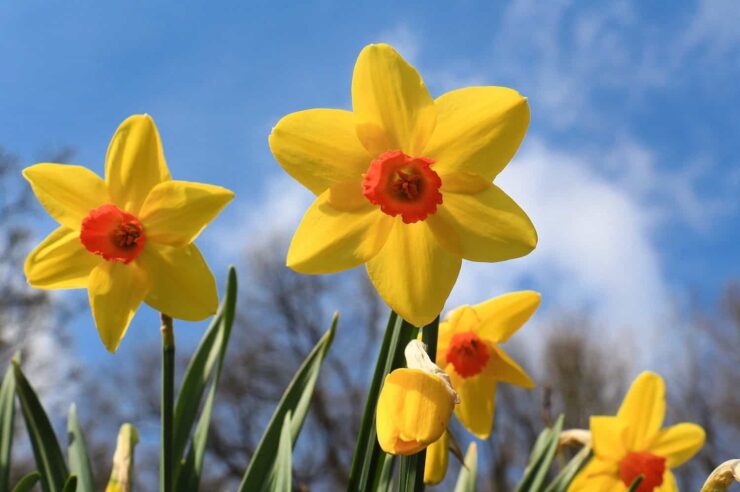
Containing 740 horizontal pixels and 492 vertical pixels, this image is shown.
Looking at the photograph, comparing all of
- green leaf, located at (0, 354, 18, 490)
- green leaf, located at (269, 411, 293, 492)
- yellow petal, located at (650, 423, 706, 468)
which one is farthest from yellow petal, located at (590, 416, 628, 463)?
green leaf, located at (0, 354, 18, 490)

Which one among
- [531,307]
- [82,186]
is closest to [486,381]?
[531,307]

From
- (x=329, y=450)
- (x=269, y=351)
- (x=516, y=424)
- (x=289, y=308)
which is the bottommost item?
(x=329, y=450)

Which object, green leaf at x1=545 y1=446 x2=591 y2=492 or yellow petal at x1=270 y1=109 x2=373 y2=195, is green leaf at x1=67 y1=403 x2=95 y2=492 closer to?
yellow petal at x1=270 y1=109 x2=373 y2=195

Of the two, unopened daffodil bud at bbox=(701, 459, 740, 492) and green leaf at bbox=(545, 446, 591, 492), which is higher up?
unopened daffodil bud at bbox=(701, 459, 740, 492)

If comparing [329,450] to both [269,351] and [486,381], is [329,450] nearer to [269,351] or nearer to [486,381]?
[269,351]

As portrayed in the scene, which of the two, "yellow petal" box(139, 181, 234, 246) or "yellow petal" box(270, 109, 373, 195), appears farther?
"yellow petal" box(139, 181, 234, 246)

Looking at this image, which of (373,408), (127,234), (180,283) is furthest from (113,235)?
(373,408)

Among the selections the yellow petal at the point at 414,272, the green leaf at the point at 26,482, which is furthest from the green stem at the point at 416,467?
the green leaf at the point at 26,482
